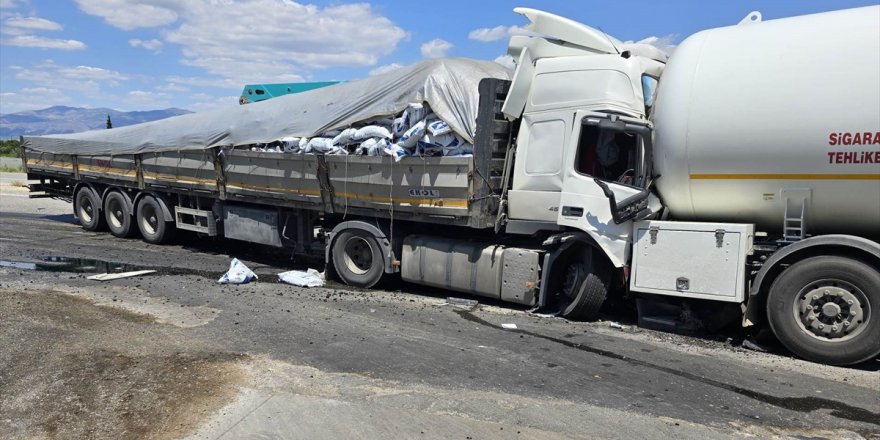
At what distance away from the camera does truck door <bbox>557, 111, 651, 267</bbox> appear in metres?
7.05

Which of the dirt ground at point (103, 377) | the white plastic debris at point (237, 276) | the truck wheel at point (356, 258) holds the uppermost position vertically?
the truck wheel at point (356, 258)

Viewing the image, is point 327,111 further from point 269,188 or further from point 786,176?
point 786,176

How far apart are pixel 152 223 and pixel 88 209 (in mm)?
2693

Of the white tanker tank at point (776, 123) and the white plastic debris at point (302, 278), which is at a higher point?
the white tanker tank at point (776, 123)

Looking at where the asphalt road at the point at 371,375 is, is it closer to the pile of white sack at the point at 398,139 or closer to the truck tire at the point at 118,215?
the pile of white sack at the point at 398,139

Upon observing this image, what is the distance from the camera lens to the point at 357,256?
994cm

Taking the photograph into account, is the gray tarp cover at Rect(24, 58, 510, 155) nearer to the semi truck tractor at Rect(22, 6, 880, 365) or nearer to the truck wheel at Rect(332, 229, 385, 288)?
the semi truck tractor at Rect(22, 6, 880, 365)

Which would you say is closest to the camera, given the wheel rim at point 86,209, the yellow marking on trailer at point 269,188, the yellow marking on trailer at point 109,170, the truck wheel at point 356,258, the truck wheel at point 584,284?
the truck wheel at point 584,284

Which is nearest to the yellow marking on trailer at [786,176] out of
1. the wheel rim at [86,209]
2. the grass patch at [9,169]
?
the wheel rim at [86,209]

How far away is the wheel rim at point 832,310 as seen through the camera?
6055 millimetres

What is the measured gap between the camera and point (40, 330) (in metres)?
6.75

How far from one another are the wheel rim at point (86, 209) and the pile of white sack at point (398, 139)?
7.70m

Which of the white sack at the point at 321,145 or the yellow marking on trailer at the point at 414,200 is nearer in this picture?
the yellow marking on trailer at the point at 414,200

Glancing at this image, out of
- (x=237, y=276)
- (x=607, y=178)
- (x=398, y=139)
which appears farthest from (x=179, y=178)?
(x=607, y=178)
